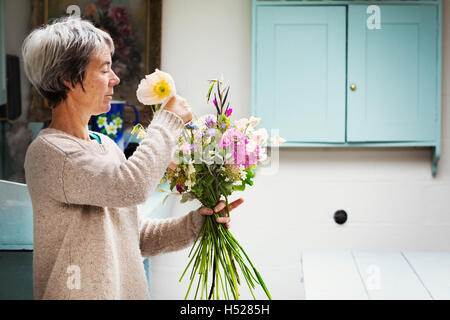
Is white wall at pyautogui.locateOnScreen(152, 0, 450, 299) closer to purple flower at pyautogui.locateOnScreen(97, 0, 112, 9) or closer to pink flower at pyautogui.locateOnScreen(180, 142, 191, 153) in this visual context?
purple flower at pyautogui.locateOnScreen(97, 0, 112, 9)

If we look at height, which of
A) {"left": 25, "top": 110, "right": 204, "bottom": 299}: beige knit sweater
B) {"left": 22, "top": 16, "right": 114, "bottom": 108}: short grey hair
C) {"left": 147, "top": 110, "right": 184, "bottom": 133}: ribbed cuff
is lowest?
{"left": 25, "top": 110, "right": 204, "bottom": 299}: beige knit sweater

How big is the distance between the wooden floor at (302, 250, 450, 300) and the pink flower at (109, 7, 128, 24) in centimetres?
138

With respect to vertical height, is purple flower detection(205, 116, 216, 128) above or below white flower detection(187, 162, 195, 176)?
above

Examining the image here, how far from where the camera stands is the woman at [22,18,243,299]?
69 centimetres

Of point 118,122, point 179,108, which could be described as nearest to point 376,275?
point 118,122

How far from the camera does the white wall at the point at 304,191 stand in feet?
7.87

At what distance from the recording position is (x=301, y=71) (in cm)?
226

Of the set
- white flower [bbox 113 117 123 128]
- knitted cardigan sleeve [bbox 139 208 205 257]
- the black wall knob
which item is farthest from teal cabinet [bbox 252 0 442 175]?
knitted cardigan sleeve [bbox 139 208 205 257]

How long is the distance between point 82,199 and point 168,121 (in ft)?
0.55

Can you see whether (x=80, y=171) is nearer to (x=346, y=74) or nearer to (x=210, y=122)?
(x=210, y=122)

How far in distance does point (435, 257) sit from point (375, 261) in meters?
0.26

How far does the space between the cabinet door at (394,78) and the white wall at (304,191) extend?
0.18 metres

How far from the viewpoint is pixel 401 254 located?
2.27 metres
